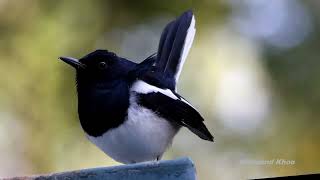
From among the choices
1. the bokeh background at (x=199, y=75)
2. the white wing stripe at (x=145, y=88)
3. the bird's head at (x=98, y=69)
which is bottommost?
the bokeh background at (x=199, y=75)

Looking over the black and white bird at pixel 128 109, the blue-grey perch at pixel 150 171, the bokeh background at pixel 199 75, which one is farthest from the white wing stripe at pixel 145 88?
the bokeh background at pixel 199 75

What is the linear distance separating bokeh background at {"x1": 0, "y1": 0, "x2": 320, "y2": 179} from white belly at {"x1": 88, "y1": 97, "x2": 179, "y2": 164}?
419 mm

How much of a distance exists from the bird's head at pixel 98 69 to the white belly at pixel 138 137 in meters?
0.08

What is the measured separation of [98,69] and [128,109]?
117 mm

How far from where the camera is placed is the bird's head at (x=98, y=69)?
118 centimetres

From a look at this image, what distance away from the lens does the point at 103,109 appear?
1123 mm

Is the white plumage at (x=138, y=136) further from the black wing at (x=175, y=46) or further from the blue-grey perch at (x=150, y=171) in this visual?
the blue-grey perch at (x=150, y=171)

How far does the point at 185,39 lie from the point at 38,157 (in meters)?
0.54

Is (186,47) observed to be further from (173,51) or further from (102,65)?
(102,65)

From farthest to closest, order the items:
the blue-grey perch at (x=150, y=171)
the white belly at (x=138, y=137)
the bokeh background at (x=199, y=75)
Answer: the bokeh background at (x=199, y=75) < the white belly at (x=138, y=137) < the blue-grey perch at (x=150, y=171)

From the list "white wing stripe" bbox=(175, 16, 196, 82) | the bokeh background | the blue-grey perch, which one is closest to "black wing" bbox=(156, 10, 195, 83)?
"white wing stripe" bbox=(175, 16, 196, 82)

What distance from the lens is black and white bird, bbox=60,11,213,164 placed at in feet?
3.64

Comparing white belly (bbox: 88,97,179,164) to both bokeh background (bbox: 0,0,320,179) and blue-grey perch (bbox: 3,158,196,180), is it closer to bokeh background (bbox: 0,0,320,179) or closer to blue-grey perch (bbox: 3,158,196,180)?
blue-grey perch (bbox: 3,158,196,180)

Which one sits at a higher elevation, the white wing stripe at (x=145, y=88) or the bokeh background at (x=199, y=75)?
the white wing stripe at (x=145, y=88)
